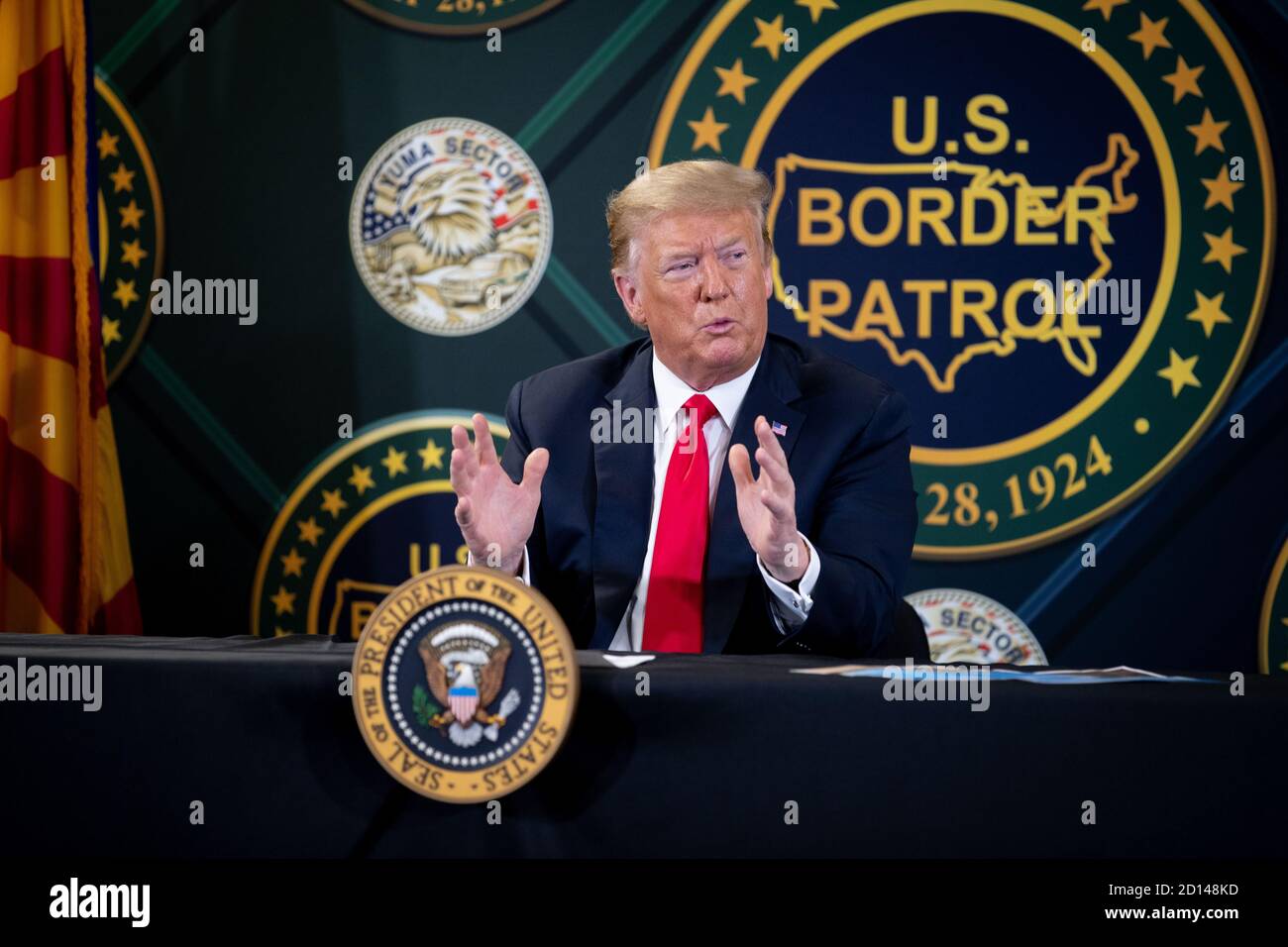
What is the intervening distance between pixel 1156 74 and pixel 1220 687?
2.51 m

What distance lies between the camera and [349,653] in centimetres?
114

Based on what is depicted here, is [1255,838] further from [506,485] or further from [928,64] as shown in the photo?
[928,64]

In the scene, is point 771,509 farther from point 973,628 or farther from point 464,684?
point 973,628

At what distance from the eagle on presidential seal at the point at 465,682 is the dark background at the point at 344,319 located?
2.25 metres

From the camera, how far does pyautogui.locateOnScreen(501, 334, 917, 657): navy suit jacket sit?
1.77 meters

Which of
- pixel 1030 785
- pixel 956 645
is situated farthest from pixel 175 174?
pixel 1030 785

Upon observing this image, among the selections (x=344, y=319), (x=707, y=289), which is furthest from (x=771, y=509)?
(x=344, y=319)

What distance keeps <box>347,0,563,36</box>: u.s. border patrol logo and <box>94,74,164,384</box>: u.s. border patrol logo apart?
0.73 meters

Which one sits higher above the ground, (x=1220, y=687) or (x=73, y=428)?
(x=73, y=428)

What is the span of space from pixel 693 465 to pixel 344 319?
1.70m

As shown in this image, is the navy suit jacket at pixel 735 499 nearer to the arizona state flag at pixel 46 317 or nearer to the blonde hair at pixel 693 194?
the blonde hair at pixel 693 194

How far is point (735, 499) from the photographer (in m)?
1.83

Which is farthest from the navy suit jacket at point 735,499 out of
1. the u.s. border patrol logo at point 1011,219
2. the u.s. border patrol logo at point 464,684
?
the u.s. border patrol logo at point 1011,219

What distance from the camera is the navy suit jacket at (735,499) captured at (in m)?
1.77
